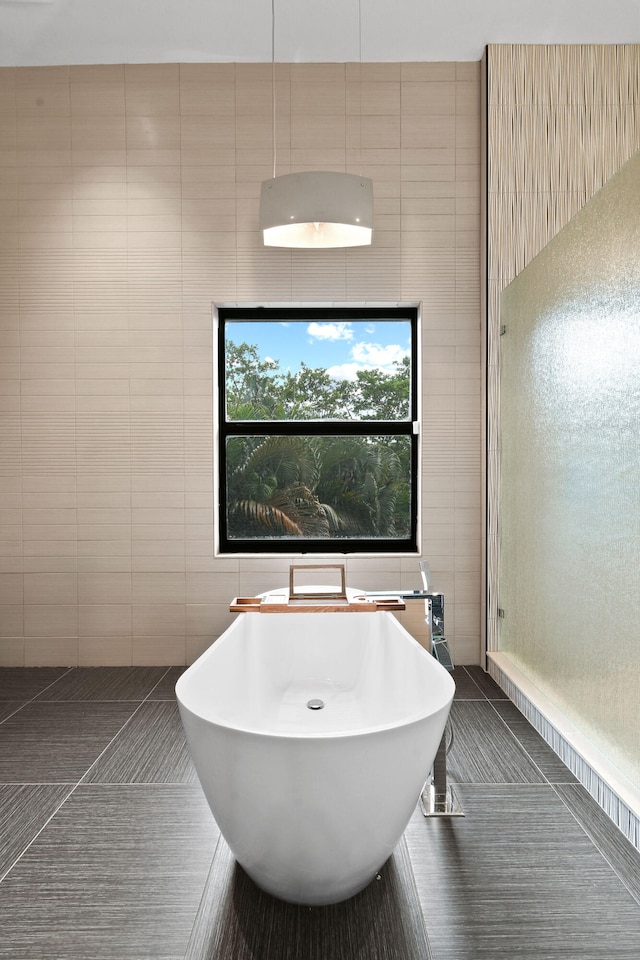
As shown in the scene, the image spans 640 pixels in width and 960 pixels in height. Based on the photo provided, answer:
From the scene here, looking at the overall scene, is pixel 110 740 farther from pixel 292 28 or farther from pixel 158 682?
pixel 292 28

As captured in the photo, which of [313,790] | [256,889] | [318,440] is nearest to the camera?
[313,790]

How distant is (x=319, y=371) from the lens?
3709mm

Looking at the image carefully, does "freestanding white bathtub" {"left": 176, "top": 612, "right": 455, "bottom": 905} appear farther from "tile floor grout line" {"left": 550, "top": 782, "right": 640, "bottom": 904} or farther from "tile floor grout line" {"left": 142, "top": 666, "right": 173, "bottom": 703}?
"tile floor grout line" {"left": 142, "top": 666, "right": 173, "bottom": 703}

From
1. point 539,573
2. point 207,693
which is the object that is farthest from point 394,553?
point 207,693

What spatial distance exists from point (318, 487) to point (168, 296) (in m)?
1.35

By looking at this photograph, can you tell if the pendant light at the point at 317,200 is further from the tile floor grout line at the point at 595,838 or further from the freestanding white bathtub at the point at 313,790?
the tile floor grout line at the point at 595,838

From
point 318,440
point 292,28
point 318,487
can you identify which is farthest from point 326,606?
point 292,28

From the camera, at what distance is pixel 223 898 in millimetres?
1613

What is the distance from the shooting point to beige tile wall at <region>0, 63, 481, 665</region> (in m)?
3.46

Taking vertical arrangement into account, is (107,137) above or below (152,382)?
above

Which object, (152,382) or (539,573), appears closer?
(539,573)

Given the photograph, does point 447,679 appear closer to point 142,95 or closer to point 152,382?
point 152,382

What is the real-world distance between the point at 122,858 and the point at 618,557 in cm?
174

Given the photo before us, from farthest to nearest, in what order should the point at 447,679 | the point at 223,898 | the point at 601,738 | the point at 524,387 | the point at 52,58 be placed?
the point at 52,58 < the point at 524,387 < the point at 601,738 < the point at 447,679 < the point at 223,898
